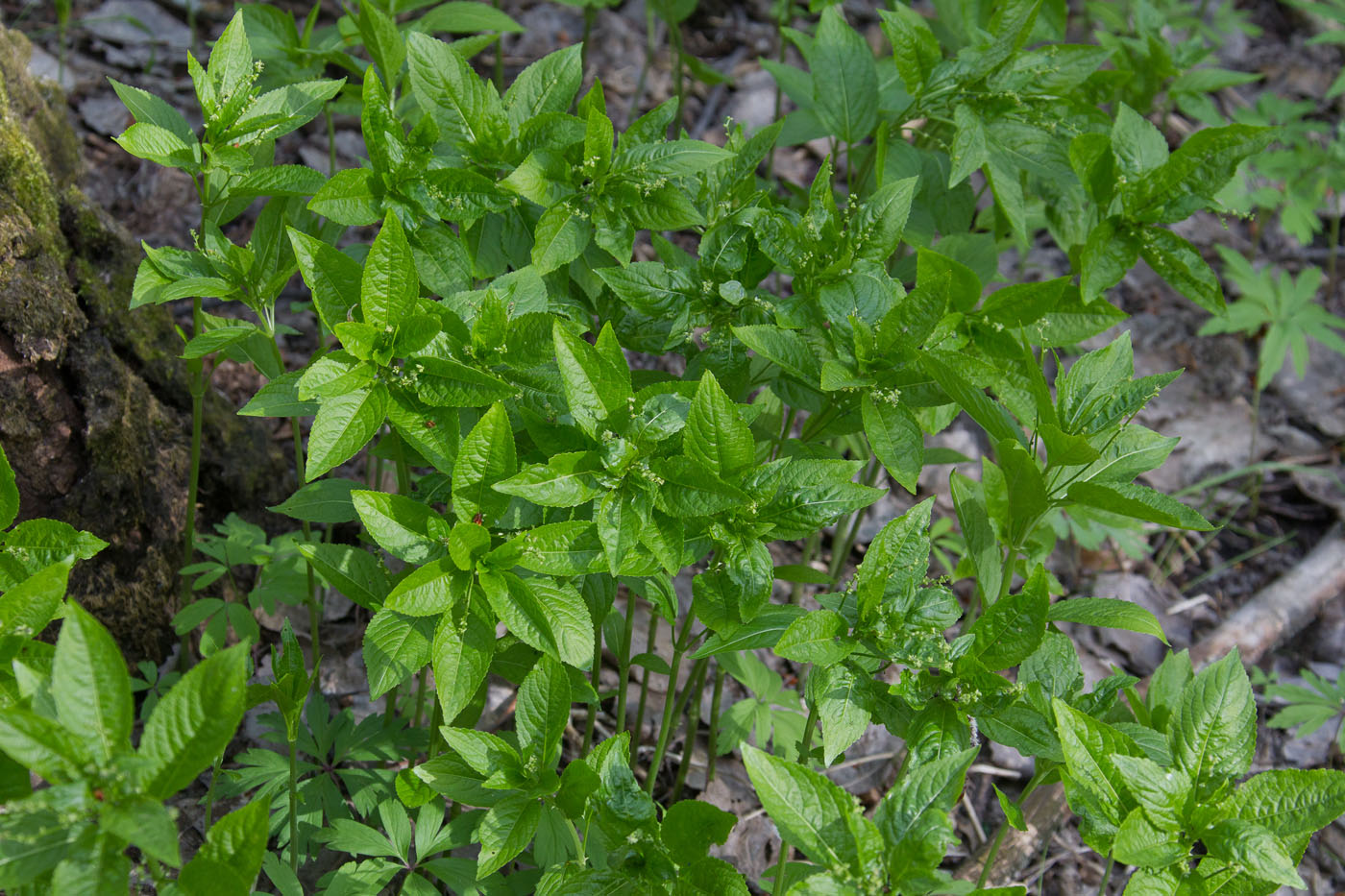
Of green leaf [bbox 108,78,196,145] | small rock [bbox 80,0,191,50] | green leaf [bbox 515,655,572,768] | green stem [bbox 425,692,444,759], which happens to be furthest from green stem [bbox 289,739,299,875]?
small rock [bbox 80,0,191,50]

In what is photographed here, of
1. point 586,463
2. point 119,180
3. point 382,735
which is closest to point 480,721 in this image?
point 382,735

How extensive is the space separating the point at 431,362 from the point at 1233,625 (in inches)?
124

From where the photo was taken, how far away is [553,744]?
1931 millimetres

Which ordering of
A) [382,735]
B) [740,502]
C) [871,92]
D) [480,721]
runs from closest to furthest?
[740,502], [382,735], [871,92], [480,721]

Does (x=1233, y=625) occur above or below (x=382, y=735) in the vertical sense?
below

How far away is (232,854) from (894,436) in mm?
1405

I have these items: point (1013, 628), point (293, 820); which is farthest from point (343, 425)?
point (1013, 628)

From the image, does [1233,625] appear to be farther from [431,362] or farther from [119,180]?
[119,180]

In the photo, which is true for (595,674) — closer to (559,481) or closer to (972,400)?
(559,481)

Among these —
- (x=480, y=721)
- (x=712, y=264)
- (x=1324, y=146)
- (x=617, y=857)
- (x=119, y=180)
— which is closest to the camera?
(x=617, y=857)

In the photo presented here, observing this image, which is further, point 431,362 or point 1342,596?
point 1342,596

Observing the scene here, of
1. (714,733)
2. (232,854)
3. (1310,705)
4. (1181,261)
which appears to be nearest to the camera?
(232,854)

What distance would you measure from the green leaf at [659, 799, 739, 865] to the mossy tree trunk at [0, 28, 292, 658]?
69.3 inches

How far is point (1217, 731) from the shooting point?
189 centimetres
